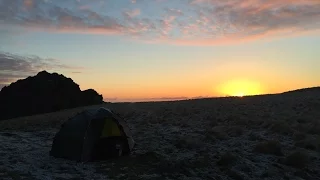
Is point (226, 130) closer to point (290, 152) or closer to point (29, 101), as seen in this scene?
point (290, 152)

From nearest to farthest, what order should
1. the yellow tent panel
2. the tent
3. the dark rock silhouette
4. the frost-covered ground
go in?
the frost-covered ground, the tent, the yellow tent panel, the dark rock silhouette

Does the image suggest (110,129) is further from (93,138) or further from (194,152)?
(194,152)

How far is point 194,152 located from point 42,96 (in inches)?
1753

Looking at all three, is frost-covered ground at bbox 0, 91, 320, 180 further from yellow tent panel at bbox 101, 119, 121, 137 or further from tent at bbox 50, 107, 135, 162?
yellow tent panel at bbox 101, 119, 121, 137

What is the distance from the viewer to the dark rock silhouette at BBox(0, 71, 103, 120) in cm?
5566

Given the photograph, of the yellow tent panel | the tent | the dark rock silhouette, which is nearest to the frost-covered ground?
the tent

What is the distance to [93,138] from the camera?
1708 centimetres

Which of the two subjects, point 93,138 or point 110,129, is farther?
point 110,129

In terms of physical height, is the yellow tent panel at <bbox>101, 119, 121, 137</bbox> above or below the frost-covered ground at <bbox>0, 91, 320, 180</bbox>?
above

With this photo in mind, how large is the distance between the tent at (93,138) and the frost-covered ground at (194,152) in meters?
0.58

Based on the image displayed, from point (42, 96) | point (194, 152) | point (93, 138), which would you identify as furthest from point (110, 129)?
point (42, 96)

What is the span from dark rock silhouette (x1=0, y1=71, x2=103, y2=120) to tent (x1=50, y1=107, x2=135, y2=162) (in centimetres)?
3972

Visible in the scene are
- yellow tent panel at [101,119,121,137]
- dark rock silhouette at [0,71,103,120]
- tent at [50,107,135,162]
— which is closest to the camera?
tent at [50,107,135,162]

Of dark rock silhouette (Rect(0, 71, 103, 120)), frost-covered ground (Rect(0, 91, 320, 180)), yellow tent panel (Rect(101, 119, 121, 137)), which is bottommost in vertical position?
frost-covered ground (Rect(0, 91, 320, 180))
